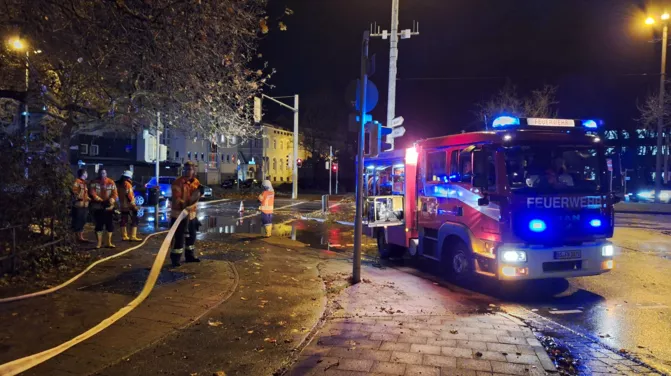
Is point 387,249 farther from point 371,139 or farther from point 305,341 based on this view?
point 305,341

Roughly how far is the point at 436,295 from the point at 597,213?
9.30ft

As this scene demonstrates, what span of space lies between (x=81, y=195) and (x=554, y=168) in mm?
9476

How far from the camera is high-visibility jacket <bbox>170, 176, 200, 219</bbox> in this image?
341 inches

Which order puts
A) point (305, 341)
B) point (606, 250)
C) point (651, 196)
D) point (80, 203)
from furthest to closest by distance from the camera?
1. point (651, 196)
2. point (80, 203)
3. point (606, 250)
4. point (305, 341)

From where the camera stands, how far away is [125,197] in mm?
11016

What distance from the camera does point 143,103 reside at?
12836mm

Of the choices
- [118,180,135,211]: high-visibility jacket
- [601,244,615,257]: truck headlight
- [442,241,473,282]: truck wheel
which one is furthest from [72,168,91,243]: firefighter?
[601,244,615,257]: truck headlight

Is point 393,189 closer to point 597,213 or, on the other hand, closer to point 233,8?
point 597,213

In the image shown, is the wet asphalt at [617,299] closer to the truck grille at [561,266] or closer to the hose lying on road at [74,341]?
the truck grille at [561,266]

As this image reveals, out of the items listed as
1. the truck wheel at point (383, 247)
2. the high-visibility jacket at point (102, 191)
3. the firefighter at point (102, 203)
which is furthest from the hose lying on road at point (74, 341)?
the truck wheel at point (383, 247)

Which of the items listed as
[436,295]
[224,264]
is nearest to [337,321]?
[436,295]

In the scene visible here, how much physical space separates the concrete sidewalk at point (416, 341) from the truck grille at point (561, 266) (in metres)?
1.41

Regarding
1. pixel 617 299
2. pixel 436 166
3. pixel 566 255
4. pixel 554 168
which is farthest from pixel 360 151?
pixel 617 299

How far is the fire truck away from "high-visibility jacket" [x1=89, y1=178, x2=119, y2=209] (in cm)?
713
